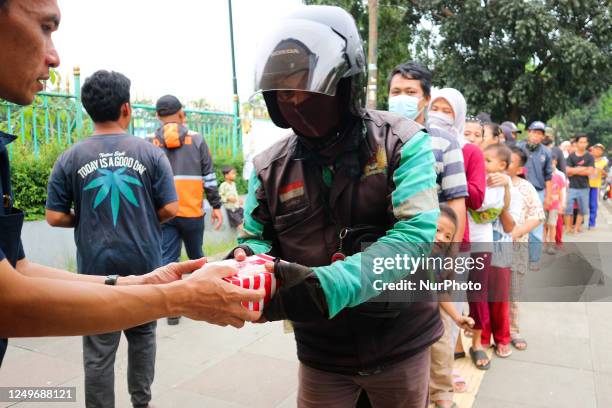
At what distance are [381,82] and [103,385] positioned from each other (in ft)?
45.3

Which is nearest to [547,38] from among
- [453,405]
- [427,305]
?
[453,405]

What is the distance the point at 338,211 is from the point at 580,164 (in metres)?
9.50

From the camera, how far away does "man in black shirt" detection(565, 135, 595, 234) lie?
9641 millimetres

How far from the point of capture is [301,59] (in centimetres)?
162

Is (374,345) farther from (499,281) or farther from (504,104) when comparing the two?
(504,104)


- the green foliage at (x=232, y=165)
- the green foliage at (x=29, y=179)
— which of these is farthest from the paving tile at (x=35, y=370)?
the green foliage at (x=232, y=165)

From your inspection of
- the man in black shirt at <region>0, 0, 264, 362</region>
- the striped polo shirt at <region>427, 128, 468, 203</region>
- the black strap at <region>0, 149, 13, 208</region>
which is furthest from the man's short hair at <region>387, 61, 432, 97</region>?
the black strap at <region>0, 149, 13, 208</region>

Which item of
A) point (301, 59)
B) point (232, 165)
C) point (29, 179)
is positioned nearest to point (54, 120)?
point (29, 179)

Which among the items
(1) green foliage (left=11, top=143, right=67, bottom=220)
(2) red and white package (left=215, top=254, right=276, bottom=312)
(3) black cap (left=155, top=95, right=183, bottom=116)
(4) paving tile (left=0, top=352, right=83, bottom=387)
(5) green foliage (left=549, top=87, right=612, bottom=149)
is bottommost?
(5) green foliage (left=549, top=87, right=612, bottom=149)

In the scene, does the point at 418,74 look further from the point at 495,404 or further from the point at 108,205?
the point at 495,404

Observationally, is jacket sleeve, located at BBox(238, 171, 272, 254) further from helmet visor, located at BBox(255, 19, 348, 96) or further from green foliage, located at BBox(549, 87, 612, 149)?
green foliage, located at BBox(549, 87, 612, 149)

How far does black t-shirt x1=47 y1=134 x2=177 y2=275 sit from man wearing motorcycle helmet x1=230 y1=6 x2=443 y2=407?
3.76ft

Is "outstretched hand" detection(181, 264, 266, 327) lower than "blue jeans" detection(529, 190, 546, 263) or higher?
higher

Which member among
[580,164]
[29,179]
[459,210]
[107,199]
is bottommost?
[580,164]
